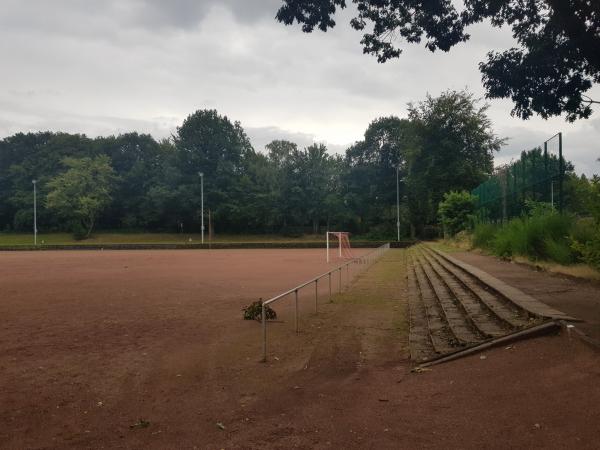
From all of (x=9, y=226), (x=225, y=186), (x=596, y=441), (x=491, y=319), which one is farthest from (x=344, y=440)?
(x=9, y=226)

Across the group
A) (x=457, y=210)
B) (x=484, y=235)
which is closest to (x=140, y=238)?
(x=457, y=210)

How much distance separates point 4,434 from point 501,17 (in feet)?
31.6

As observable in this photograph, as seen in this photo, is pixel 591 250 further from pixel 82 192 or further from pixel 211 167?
pixel 82 192

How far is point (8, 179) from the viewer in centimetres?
7725

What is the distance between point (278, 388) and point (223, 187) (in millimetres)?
62982

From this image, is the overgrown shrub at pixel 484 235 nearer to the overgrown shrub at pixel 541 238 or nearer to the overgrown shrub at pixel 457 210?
the overgrown shrub at pixel 541 238

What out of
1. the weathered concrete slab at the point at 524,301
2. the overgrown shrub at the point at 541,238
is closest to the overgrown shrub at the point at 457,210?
the overgrown shrub at the point at 541,238

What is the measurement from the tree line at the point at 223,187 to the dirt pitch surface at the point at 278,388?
4878cm

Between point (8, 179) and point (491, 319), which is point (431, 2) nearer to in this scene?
point (491, 319)

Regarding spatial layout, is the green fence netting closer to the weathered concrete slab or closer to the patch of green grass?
the weathered concrete slab

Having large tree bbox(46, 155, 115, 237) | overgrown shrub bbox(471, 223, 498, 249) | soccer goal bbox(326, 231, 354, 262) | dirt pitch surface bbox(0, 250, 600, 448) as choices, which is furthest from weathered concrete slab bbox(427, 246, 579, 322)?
large tree bbox(46, 155, 115, 237)

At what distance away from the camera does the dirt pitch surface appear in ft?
13.8

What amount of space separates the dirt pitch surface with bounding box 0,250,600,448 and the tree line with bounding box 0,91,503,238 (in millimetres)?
48779

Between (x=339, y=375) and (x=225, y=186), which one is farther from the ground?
(x=225, y=186)
